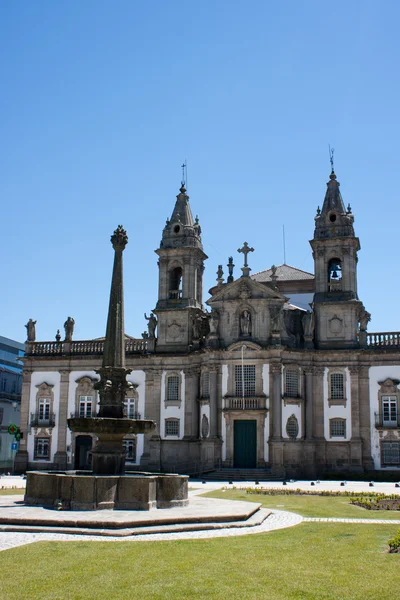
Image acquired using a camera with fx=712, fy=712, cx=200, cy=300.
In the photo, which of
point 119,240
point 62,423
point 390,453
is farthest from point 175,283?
point 119,240

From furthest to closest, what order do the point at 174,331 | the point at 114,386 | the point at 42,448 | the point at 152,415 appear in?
1. the point at 42,448
2. the point at 174,331
3. the point at 152,415
4. the point at 114,386

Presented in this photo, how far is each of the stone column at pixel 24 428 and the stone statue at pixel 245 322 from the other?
15.9 metres

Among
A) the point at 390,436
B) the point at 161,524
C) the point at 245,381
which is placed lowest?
the point at 161,524

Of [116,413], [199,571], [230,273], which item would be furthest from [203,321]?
[199,571]

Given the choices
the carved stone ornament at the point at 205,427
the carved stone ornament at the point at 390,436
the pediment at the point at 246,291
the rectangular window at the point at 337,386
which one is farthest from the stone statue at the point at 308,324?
the carved stone ornament at the point at 205,427

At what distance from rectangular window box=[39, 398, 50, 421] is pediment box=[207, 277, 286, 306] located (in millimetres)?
13924

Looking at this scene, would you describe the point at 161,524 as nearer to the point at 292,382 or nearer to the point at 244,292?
the point at 292,382

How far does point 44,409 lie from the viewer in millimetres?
50375

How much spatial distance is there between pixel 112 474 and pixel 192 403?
27.2 m

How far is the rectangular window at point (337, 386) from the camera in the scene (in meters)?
46.0

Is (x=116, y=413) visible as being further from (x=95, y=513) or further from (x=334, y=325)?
(x=334, y=325)

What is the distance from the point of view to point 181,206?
51.9 m

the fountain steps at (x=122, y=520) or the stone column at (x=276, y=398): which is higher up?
the stone column at (x=276, y=398)

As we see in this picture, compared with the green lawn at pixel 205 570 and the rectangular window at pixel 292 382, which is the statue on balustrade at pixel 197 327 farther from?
the green lawn at pixel 205 570
